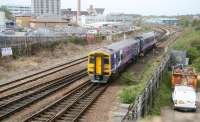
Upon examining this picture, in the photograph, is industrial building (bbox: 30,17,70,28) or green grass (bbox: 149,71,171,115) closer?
green grass (bbox: 149,71,171,115)

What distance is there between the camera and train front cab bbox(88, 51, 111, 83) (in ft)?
82.6

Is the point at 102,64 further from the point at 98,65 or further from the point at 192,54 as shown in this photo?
the point at 192,54

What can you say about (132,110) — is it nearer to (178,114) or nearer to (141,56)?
(178,114)

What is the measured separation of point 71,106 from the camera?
1872 cm

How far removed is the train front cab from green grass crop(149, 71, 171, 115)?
3871 millimetres

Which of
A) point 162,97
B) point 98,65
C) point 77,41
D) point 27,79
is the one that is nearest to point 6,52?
point 27,79

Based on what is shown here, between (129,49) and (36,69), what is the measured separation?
8.49 m

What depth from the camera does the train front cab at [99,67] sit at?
2519cm

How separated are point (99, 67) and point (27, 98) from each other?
633cm

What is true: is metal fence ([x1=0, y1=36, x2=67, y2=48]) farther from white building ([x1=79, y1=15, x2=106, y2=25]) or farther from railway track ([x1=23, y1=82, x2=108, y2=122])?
white building ([x1=79, y1=15, x2=106, y2=25])

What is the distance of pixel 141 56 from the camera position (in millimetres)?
43250

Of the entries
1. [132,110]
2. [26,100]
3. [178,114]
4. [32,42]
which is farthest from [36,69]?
[132,110]

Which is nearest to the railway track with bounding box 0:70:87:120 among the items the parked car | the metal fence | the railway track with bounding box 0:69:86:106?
the railway track with bounding box 0:69:86:106

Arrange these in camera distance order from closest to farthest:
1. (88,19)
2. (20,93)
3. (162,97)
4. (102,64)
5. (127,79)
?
1. (20,93)
2. (162,97)
3. (102,64)
4. (127,79)
5. (88,19)
